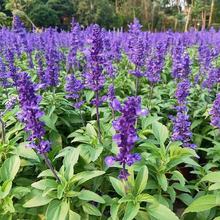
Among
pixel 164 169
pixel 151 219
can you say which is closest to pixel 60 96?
pixel 164 169

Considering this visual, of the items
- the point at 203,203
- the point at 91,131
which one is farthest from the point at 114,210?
the point at 91,131

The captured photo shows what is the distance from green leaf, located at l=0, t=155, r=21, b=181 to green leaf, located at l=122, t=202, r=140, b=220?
1170mm

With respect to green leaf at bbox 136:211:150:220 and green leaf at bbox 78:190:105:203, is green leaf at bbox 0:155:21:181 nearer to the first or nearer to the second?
green leaf at bbox 78:190:105:203

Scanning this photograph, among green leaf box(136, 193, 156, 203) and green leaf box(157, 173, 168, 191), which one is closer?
green leaf box(136, 193, 156, 203)

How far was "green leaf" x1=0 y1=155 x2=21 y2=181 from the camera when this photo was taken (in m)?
3.39

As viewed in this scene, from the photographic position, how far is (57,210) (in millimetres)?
3027

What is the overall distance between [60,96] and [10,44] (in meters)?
4.52

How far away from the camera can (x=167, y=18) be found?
4072cm

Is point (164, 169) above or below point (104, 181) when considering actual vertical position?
above

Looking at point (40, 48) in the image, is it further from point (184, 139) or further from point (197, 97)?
point (184, 139)

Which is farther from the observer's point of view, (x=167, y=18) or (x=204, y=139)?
(x=167, y=18)

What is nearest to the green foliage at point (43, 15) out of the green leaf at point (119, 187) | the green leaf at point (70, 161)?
the green leaf at point (70, 161)

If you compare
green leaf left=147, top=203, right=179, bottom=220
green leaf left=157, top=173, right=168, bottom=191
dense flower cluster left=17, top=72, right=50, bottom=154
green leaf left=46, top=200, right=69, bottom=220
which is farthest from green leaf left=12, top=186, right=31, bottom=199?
green leaf left=157, top=173, right=168, bottom=191

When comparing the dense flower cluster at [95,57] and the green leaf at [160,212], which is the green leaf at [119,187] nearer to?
the green leaf at [160,212]
